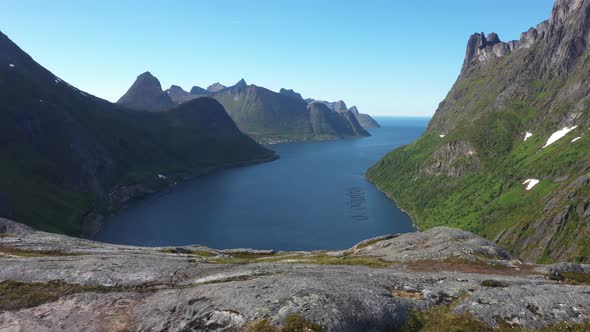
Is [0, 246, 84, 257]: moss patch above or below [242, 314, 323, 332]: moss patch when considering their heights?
below

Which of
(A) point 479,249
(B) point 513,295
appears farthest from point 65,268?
(A) point 479,249

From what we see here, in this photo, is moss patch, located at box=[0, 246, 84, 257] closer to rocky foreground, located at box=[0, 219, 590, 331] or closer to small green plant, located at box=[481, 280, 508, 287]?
rocky foreground, located at box=[0, 219, 590, 331]

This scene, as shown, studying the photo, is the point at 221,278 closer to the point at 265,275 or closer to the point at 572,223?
the point at 265,275

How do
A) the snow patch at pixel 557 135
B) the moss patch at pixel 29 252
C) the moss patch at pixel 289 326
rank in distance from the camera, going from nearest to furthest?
1. the moss patch at pixel 289 326
2. the moss patch at pixel 29 252
3. the snow patch at pixel 557 135

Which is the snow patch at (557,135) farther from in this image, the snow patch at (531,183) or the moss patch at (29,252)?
the moss patch at (29,252)

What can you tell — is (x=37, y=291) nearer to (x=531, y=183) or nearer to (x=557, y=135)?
(x=531, y=183)

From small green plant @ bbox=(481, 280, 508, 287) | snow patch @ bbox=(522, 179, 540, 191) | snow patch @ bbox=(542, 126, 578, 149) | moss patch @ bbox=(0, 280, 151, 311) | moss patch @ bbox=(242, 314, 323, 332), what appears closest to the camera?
moss patch @ bbox=(242, 314, 323, 332)

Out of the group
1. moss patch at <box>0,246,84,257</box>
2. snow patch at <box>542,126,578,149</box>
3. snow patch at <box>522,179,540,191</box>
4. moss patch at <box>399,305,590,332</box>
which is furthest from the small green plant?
snow patch at <box>542,126,578,149</box>

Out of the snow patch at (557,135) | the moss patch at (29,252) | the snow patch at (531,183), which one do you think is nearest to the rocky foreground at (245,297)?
the moss patch at (29,252)

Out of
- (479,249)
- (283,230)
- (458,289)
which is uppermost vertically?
(458,289)

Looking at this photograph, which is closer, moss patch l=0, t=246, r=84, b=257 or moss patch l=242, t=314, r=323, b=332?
moss patch l=242, t=314, r=323, b=332

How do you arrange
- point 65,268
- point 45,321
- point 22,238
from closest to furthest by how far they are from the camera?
point 45,321 < point 65,268 < point 22,238
